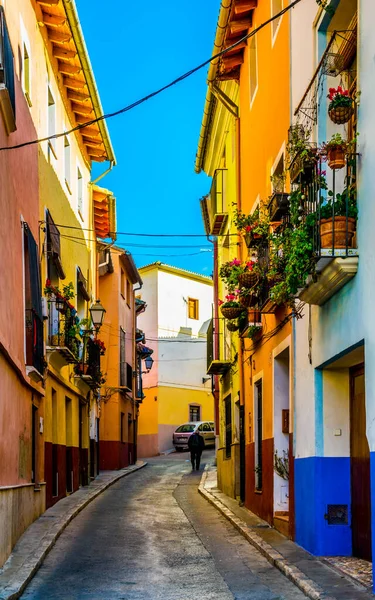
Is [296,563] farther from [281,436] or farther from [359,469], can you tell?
[281,436]

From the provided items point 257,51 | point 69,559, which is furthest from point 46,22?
point 69,559

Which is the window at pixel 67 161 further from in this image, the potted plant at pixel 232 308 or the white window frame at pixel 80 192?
the potted plant at pixel 232 308

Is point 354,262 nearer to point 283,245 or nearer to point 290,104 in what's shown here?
point 283,245

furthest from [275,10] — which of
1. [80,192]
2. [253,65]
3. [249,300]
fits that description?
[80,192]

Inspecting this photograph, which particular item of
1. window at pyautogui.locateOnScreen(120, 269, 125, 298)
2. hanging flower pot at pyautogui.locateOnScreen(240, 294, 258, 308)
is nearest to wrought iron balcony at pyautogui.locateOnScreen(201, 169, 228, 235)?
hanging flower pot at pyautogui.locateOnScreen(240, 294, 258, 308)

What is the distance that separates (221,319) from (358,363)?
519 inches

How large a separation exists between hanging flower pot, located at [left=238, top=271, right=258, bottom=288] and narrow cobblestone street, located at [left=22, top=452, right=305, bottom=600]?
3832mm

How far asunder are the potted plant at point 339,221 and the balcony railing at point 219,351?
12.2m

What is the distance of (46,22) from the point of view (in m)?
18.5

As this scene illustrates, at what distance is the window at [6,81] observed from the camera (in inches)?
A: 419

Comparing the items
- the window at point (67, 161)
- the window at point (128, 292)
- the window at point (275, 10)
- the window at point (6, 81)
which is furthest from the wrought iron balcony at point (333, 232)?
the window at point (128, 292)

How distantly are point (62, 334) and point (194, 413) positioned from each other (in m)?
32.4

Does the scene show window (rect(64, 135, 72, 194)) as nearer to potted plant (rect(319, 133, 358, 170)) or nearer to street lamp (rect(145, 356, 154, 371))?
potted plant (rect(319, 133, 358, 170))

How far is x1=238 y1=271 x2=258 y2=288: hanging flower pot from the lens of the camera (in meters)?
14.7
